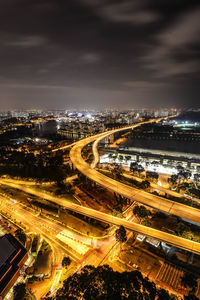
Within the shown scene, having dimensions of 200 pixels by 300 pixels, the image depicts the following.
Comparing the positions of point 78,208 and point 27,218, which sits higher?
point 78,208

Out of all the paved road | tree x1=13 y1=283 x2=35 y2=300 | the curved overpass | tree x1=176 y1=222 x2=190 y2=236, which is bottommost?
tree x1=13 y1=283 x2=35 y2=300

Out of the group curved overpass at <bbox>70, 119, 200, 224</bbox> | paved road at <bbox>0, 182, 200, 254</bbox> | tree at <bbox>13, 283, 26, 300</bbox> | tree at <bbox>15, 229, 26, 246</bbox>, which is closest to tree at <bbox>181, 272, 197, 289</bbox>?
paved road at <bbox>0, 182, 200, 254</bbox>

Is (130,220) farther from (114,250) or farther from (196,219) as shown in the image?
(196,219)

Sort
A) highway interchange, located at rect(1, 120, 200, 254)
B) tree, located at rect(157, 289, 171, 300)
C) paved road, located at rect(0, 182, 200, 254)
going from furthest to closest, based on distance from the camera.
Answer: highway interchange, located at rect(1, 120, 200, 254) < paved road, located at rect(0, 182, 200, 254) < tree, located at rect(157, 289, 171, 300)

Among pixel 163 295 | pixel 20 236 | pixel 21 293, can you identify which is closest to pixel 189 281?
pixel 163 295

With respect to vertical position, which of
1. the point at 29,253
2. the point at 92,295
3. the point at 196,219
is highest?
the point at 196,219

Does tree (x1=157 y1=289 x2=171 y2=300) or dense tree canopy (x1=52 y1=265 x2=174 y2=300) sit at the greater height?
dense tree canopy (x1=52 y1=265 x2=174 y2=300)

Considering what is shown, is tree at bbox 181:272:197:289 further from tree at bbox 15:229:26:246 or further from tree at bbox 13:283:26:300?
tree at bbox 15:229:26:246

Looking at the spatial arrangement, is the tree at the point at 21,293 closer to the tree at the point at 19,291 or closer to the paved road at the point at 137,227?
the tree at the point at 19,291

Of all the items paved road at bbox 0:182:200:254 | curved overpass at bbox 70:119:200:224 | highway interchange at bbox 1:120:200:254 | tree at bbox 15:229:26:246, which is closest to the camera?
paved road at bbox 0:182:200:254

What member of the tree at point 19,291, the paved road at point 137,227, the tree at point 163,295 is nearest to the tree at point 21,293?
the tree at point 19,291

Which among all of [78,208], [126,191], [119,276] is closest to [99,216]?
→ [78,208]
